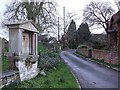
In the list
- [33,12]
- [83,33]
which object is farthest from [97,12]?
[33,12]

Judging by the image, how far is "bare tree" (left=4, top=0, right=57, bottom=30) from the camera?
2612cm

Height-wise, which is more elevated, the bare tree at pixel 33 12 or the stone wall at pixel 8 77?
the bare tree at pixel 33 12

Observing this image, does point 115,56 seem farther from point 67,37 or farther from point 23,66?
point 67,37

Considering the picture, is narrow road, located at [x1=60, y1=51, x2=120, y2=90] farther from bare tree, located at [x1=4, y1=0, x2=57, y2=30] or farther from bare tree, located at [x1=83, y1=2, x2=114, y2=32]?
bare tree, located at [x1=83, y1=2, x2=114, y2=32]

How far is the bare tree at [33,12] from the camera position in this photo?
26.1 m

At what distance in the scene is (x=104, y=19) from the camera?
201 feet

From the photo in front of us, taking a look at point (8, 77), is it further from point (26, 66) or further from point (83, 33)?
point (83, 33)

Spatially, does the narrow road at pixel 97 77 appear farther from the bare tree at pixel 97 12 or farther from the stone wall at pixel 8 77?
the bare tree at pixel 97 12

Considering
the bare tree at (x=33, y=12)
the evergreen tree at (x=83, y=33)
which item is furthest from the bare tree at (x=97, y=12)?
the bare tree at (x=33, y=12)

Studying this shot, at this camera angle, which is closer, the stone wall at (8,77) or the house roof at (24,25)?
the stone wall at (8,77)

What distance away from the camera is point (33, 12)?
2647 cm

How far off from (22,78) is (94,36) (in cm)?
5626

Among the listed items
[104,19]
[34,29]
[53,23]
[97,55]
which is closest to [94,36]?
[104,19]

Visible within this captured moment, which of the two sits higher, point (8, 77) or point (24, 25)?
point (24, 25)
